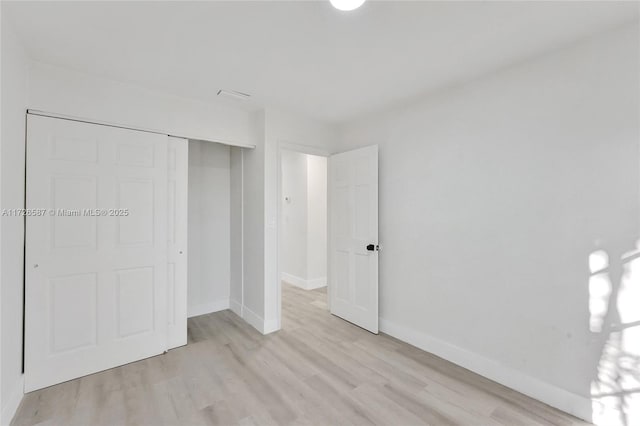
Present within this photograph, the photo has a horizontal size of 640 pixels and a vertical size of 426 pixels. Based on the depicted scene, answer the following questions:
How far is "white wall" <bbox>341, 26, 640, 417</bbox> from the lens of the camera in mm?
1877

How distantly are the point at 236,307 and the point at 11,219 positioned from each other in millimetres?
2520

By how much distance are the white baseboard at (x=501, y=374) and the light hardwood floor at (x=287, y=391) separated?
0.21 feet

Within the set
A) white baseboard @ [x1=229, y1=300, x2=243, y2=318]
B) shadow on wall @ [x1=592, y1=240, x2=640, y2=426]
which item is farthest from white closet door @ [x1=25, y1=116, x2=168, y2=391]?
shadow on wall @ [x1=592, y1=240, x2=640, y2=426]

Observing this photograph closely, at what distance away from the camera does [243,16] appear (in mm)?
1760

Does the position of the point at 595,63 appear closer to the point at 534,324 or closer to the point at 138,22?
the point at 534,324

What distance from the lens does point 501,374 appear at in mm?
2314

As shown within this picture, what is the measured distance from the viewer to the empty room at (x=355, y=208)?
183 centimetres

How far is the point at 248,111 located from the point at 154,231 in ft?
5.60

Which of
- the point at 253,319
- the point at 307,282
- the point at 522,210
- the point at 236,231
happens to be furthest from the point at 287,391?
the point at 307,282

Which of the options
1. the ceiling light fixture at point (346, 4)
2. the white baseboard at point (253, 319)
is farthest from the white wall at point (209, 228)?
the ceiling light fixture at point (346, 4)

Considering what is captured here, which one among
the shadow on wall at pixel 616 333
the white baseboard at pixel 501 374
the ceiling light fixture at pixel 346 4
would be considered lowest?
the white baseboard at pixel 501 374

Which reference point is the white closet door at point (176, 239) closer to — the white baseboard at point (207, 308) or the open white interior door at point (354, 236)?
the white baseboard at point (207, 308)

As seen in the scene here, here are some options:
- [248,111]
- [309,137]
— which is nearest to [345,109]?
[309,137]

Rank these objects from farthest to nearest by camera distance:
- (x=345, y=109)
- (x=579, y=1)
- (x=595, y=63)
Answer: (x=345, y=109), (x=595, y=63), (x=579, y=1)
